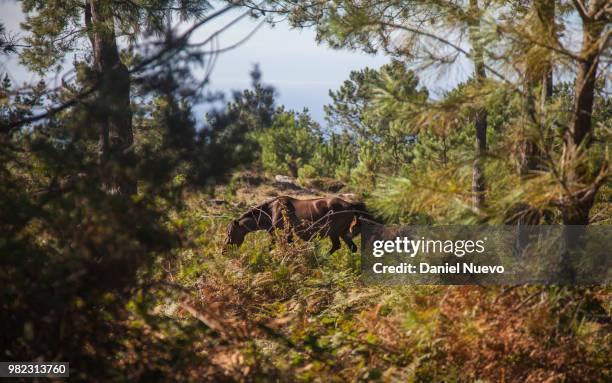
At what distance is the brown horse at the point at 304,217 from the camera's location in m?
10.9

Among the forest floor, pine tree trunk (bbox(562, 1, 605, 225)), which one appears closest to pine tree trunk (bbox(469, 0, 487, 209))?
pine tree trunk (bbox(562, 1, 605, 225))

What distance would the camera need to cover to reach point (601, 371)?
204 inches

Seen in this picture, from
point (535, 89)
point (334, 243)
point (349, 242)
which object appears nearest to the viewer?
point (535, 89)

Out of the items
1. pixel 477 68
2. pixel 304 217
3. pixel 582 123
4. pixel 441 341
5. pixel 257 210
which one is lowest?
pixel 441 341

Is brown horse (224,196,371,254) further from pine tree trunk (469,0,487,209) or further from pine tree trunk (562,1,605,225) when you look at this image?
pine tree trunk (562,1,605,225)

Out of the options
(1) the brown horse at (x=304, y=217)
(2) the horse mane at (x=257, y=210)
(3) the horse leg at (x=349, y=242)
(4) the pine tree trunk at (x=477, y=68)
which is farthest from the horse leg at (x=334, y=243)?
(4) the pine tree trunk at (x=477, y=68)

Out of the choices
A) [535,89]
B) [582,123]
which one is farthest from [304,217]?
[535,89]

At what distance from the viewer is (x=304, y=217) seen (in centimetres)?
1132

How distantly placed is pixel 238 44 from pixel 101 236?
192cm

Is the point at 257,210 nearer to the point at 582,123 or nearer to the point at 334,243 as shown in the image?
the point at 334,243

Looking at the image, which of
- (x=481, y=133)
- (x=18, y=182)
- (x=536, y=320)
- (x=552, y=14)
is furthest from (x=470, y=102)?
(x=481, y=133)

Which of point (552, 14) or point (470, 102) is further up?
point (552, 14)

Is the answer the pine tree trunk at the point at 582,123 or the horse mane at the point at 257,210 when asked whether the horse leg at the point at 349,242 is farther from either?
the pine tree trunk at the point at 582,123

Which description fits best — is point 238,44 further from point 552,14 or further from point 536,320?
point 536,320
